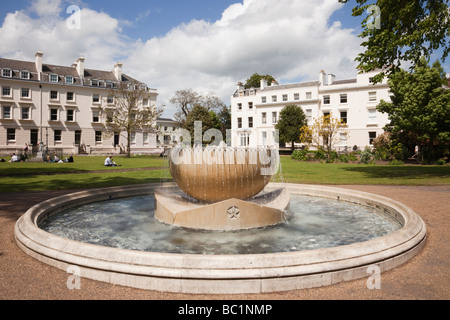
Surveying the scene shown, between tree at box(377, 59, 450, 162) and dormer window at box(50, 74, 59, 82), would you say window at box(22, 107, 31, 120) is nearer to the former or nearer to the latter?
dormer window at box(50, 74, 59, 82)

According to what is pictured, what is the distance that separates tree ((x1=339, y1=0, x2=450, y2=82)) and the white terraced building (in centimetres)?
2715

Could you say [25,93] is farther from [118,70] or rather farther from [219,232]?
[219,232]

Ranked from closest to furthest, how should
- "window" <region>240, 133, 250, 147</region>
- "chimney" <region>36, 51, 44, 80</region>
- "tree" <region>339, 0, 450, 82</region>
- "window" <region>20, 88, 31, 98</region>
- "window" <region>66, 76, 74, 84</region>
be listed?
"tree" <region>339, 0, 450, 82</region> < "window" <region>20, 88, 31, 98</region> < "chimney" <region>36, 51, 44, 80</region> < "window" <region>66, 76, 74, 84</region> < "window" <region>240, 133, 250, 147</region>

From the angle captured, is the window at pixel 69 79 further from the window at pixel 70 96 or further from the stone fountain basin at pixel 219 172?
the stone fountain basin at pixel 219 172

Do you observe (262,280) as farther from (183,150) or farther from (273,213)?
(183,150)

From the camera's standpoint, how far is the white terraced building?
48.9 m

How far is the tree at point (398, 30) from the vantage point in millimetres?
15805

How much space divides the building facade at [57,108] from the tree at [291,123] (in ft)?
75.2

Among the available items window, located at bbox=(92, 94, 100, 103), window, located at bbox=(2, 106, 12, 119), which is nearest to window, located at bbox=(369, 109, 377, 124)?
window, located at bbox=(92, 94, 100, 103)

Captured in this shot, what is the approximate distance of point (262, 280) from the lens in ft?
12.8

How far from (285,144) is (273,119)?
614 centimetres

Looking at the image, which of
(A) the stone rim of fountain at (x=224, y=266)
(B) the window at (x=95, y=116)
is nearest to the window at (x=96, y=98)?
(B) the window at (x=95, y=116)

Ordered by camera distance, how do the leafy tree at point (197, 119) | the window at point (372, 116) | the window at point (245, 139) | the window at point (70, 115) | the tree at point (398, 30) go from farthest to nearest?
the window at point (245, 139) < the leafy tree at point (197, 119) < the window at point (70, 115) < the window at point (372, 116) < the tree at point (398, 30)
